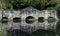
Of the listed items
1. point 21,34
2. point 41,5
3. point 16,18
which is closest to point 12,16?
point 16,18

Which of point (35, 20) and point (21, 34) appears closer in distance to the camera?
point (21, 34)

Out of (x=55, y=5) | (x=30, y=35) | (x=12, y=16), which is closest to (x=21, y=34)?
(x=30, y=35)

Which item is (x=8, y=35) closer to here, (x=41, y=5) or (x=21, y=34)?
(x=21, y=34)

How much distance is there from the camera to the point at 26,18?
154 feet

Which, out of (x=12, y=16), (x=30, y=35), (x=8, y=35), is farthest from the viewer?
(x=12, y=16)

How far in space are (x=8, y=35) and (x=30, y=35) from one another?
9.91 feet

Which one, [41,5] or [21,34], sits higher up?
[41,5]

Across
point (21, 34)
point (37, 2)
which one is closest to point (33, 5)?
point (37, 2)

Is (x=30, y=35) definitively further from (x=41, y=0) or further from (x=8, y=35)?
(x=41, y=0)

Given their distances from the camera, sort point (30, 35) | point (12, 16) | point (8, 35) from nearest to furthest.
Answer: point (8, 35), point (30, 35), point (12, 16)

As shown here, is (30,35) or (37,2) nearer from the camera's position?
(30,35)

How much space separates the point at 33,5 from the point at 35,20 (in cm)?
253

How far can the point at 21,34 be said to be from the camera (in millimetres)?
32562

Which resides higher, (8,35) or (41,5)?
(41,5)
